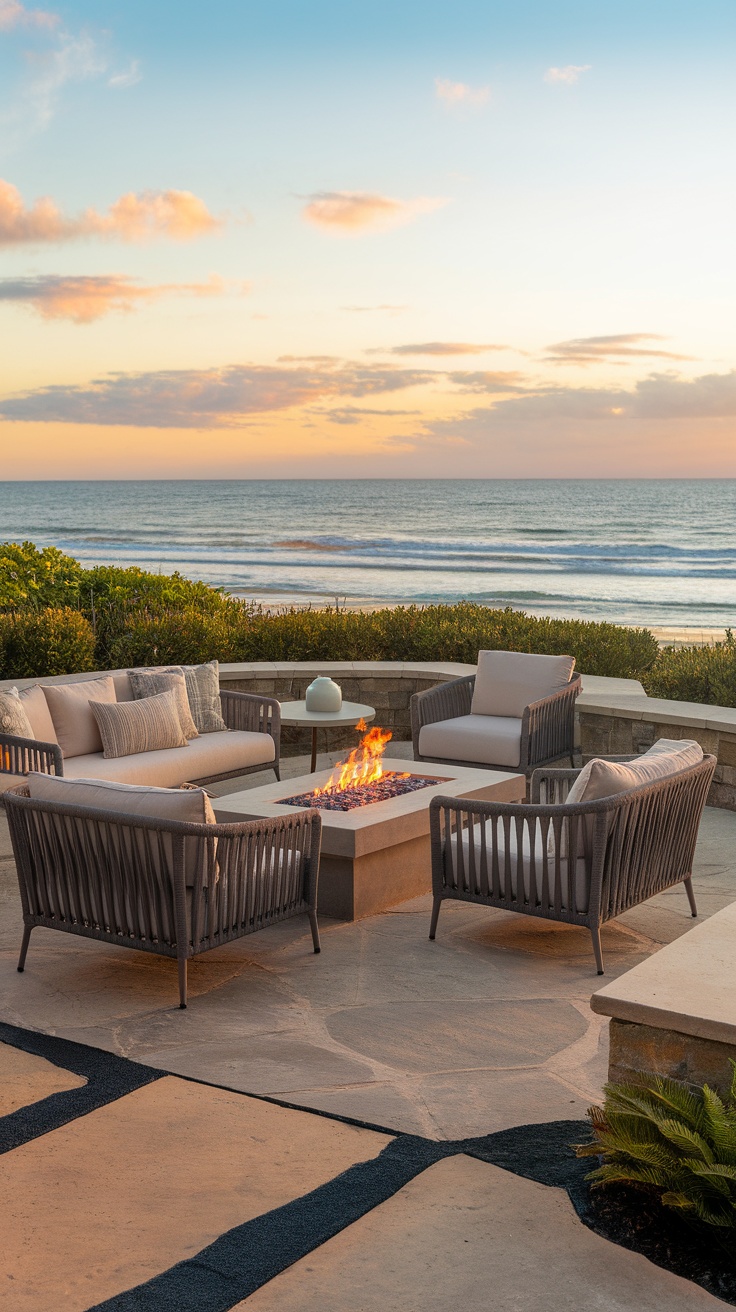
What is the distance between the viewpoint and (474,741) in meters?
7.12

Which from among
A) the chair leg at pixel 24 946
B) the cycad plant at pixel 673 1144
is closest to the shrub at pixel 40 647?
the chair leg at pixel 24 946

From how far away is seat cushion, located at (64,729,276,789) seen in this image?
6215mm

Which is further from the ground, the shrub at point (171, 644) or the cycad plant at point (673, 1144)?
the shrub at point (171, 644)

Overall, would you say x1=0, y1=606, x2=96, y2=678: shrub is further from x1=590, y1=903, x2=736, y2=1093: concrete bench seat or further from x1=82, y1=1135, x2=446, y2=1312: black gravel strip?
x1=590, y1=903, x2=736, y2=1093: concrete bench seat

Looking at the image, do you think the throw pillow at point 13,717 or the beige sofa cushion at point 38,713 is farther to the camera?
the beige sofa cushion at point 38,713

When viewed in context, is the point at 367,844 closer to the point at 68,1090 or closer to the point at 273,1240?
the point at 68,1090

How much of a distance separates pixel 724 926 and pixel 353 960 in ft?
5.41

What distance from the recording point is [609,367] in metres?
26.9

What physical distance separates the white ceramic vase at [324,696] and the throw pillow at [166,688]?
837 millimetres

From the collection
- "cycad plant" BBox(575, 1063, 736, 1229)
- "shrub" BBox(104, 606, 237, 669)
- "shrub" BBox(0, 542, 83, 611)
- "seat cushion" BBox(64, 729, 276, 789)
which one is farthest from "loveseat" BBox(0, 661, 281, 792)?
"shrub" BBox(0, 542, 83, 611)

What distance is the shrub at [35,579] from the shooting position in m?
11.5

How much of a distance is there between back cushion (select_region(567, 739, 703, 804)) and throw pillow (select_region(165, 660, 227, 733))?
3.15 m

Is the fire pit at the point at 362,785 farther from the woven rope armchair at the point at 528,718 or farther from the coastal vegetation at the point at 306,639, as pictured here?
the coastal vegetation at the point at 306,639

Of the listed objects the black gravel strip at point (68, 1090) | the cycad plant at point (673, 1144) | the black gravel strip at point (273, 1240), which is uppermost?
the cycad plant at point (673, 1144)
